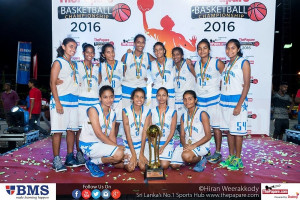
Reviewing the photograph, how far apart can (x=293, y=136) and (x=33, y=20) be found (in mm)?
22968

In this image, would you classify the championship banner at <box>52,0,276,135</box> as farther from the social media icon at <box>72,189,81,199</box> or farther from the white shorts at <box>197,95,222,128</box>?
the social media icon at <box>72,189,81,199</box>

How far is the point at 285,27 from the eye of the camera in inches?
517

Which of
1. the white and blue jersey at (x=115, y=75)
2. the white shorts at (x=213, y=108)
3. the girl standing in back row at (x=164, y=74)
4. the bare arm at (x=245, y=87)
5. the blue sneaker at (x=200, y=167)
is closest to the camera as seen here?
the blue sneaker at (x=200, y=167)

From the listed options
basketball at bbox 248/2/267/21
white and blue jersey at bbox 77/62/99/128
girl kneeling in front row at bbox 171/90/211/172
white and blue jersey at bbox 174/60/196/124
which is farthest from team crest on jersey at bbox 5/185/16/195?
basketball at bbox 248/2/267/21

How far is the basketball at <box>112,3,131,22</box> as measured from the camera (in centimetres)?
634

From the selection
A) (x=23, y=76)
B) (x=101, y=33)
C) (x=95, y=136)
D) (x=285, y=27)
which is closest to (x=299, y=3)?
(x=285, y=27)

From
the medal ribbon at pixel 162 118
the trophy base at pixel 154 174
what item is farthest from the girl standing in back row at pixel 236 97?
the trophy base at pixel 154 174

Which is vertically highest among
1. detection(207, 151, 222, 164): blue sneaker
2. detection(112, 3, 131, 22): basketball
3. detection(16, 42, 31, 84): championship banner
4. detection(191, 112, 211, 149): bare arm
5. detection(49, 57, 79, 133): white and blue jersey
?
detection(112, 3, 131, 22): basketball

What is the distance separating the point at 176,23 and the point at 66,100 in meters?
A: 3.78

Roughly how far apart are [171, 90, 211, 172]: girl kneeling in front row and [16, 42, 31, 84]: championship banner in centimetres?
1061

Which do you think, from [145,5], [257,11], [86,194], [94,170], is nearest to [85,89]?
[94,170]

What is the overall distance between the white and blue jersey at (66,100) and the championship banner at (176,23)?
111 inches

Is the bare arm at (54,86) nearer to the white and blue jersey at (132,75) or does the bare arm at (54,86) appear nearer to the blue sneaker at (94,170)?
the blue sneaker at (94,170)

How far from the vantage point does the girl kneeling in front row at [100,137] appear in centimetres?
336
